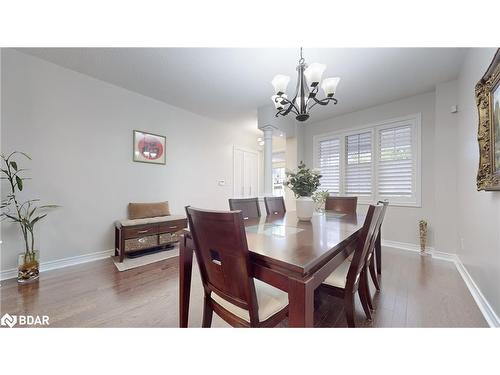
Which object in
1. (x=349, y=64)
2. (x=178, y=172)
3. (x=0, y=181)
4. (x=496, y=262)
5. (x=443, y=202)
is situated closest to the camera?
(x=496, y=262)

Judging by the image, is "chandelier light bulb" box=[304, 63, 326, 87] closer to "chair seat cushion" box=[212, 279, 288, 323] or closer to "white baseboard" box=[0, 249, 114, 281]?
"chair seat cushion" box=[212, 279, 288, 323]

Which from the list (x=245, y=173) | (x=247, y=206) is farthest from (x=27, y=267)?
(x=245, y=173)

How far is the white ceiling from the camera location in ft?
6.87

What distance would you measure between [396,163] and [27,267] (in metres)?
5.32

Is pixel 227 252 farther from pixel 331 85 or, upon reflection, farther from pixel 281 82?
pixel 331 85

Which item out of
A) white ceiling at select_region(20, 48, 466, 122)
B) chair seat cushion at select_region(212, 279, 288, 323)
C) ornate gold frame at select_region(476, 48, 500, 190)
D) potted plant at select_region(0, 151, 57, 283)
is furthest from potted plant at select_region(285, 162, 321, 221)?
potted plant at select_region(0, 151, 57, 283)

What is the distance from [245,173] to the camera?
4.98 meters

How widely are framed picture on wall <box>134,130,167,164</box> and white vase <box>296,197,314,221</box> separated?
268 centimetres

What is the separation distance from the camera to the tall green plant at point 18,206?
1.99m

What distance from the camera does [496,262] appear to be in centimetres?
140

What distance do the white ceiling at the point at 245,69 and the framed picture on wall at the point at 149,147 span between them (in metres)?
0.68
